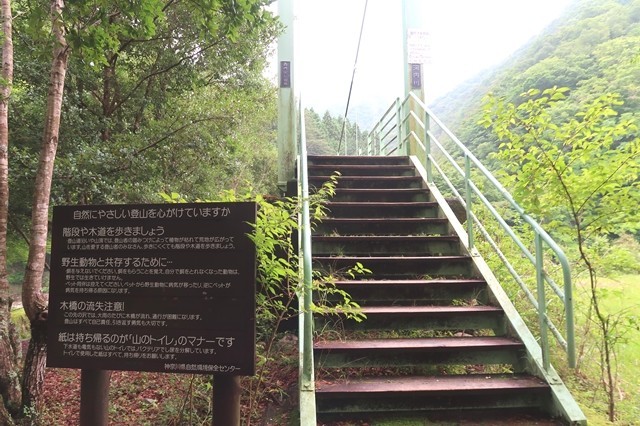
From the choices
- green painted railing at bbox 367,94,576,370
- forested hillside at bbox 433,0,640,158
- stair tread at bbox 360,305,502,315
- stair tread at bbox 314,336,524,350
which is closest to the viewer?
green painted railing at bbox 367,94,576,370

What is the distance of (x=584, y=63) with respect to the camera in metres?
19.8

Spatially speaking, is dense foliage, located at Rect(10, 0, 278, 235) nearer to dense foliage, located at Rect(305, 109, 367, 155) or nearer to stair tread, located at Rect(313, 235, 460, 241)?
stair tread, located at Rect(313, 235, 460, 241)

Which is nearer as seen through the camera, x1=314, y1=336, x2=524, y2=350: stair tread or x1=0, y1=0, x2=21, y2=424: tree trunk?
x1=314, y1=336, x2=524, y2=350: stair tread

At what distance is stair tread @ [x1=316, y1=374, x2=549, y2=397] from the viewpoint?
109 inches

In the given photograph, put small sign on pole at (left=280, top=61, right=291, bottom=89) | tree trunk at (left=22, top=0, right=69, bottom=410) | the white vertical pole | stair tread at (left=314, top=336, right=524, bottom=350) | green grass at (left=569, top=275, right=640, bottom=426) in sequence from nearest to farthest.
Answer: green grass at (left=569, top=275, right=640, bottom=426), stair tread at (left=314, top=336, right=524, bottom=350), tree trunk at (left=22, top=0, right=69, bottom=410), the white vertical pole, small sign on pole at (left=280, top=61, right=291, bottom=89)

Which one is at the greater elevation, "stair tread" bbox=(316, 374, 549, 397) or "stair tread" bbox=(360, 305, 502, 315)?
"stair tread" bbox=(360, 305, 502, 315)

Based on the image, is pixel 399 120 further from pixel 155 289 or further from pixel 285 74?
pixel 155 289

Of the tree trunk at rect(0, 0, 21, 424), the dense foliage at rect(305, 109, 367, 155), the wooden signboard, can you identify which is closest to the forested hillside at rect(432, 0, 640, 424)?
the wooden signboard

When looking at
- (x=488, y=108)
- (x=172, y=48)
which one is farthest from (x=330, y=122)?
(x=488, y=108)

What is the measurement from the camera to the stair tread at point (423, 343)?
306cm

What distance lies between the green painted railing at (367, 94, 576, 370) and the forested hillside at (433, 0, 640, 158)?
5.25 meters

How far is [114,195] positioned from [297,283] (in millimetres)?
3476

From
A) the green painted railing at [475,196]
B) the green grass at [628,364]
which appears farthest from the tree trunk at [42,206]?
the green grass at [628,364]

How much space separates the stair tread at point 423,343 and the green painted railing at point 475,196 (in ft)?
1.09
